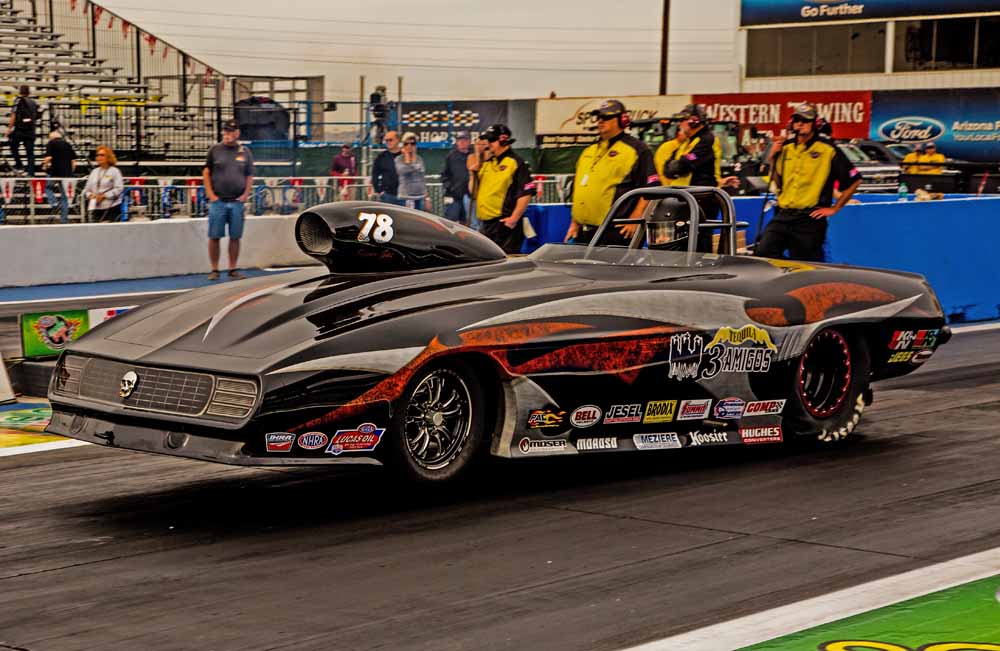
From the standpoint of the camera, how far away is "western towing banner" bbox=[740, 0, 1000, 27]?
63.7 meters

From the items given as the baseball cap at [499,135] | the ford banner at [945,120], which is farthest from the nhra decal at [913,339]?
the ford banner at [945,120]

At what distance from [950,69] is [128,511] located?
6194cm

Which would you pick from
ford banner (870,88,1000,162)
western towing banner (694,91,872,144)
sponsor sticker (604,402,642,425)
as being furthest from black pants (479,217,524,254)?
ford banner (870,88,1000,162)

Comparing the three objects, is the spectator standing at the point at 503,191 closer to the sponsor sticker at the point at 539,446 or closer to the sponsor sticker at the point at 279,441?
the sponsor sticker at the point at 539,446

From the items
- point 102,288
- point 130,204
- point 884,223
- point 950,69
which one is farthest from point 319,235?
point 950,69

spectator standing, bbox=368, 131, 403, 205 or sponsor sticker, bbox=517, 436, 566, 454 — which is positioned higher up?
spectator standing, bbox=368, 131, 403, 205

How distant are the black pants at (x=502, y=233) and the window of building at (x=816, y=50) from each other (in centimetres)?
5671

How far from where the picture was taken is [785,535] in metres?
6.13

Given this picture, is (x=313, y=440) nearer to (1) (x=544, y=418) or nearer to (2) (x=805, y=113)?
(1) (x=544, y=418)

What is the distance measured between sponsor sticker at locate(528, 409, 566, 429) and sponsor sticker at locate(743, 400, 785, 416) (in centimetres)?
121

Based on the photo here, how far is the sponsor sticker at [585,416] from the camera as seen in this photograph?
270 inches

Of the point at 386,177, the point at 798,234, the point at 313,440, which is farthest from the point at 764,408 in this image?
the point at 386,177

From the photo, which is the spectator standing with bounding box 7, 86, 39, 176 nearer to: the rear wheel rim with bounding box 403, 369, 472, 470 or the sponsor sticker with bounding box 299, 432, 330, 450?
the rear wheel rim with bounding box 403, 369, 472, 470

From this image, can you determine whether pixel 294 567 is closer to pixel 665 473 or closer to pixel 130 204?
pixel 665 473
